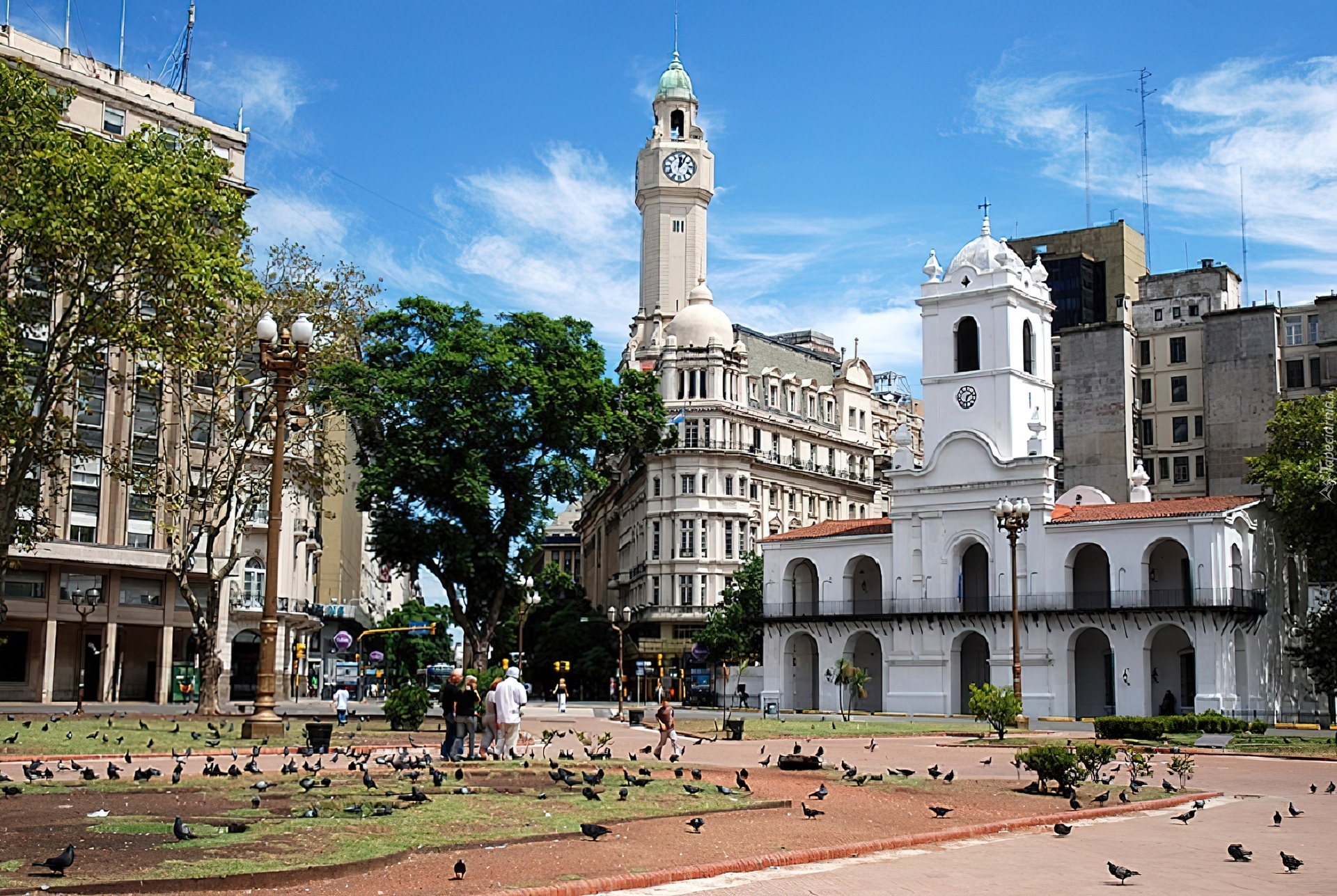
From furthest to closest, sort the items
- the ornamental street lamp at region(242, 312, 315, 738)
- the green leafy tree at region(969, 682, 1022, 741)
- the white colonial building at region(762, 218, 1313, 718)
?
1. the white colonial building at region(762, 218, 1313, 718)
2. the green leafy tree at region(969, 682, 1022, 741)
3. the ornamental street lamp at region(242, 312, 315, 738)

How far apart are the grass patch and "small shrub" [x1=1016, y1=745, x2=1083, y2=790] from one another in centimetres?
1503

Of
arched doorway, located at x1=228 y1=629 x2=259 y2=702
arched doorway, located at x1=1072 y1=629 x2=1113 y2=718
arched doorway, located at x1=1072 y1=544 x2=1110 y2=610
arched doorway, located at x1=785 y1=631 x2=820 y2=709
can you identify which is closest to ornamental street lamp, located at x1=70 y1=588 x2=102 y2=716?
arched doorway, located at x1=228 y1=629 x2=259 y2=702

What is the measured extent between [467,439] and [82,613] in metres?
13.4

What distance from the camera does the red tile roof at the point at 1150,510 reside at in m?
56.0

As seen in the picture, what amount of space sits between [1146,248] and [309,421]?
78195mm

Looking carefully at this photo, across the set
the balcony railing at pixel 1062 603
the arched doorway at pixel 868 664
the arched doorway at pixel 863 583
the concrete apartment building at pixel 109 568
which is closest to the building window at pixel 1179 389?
the arched doorway at pixel 863 583

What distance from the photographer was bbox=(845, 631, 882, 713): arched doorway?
214ft

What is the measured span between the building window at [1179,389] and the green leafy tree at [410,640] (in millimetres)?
55548

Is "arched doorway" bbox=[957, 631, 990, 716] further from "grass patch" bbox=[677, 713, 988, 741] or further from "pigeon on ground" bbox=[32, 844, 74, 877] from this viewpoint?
"pigeon on ground" bbox=[32, 844, 74, 877]

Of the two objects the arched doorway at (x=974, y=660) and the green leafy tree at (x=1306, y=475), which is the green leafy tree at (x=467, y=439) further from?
the green leafy tree at (x=1306, y=475)

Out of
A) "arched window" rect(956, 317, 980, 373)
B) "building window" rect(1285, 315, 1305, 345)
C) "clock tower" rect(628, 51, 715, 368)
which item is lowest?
"arched window" rect(956, 317, 980, 373)

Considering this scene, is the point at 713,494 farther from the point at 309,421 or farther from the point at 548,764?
the point at 548,764

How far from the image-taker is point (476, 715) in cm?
2345

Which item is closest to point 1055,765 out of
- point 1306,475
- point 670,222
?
point 1306,475
